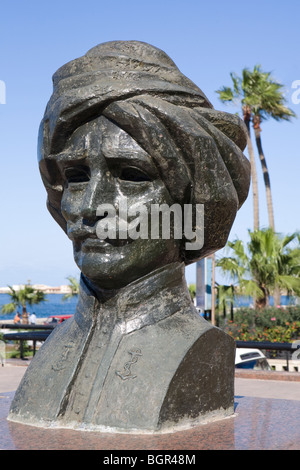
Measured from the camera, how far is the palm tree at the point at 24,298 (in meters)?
21.9

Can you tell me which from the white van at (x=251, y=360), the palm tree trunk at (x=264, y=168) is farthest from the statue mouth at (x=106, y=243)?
the palm tree trunk at (x=264, y=168)

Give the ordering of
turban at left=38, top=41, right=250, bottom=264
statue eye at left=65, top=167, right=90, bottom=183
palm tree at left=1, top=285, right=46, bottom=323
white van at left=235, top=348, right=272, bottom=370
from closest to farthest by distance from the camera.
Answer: turban at left=38, top=41, right=250, bottom=264
statue eye at left=65, top=167, right=90, bottom=183
white van at left=235, top=348, right=272, bottom=370
palm tree at left=1, top=285, right=46, bottom=323

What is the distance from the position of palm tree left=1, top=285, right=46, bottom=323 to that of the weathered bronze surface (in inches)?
718

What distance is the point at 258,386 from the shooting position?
7.11 metres

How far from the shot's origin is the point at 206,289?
51.5 feet

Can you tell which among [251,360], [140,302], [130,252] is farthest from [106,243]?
[251,360]

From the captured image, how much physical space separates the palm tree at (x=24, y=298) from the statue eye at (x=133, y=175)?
1861 centimetres

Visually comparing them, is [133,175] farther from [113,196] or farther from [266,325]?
[266,325]

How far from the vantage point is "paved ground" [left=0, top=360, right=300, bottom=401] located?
641 centimetres

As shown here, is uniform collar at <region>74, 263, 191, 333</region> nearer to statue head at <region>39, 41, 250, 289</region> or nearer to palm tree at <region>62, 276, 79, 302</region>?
statue head at <region>39, 41, 250, 289</region>

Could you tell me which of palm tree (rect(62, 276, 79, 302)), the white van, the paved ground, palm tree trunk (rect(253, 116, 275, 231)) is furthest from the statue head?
palm tree (rect(62, 276, 79, 302))

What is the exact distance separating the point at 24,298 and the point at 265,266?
10380 millimetres
